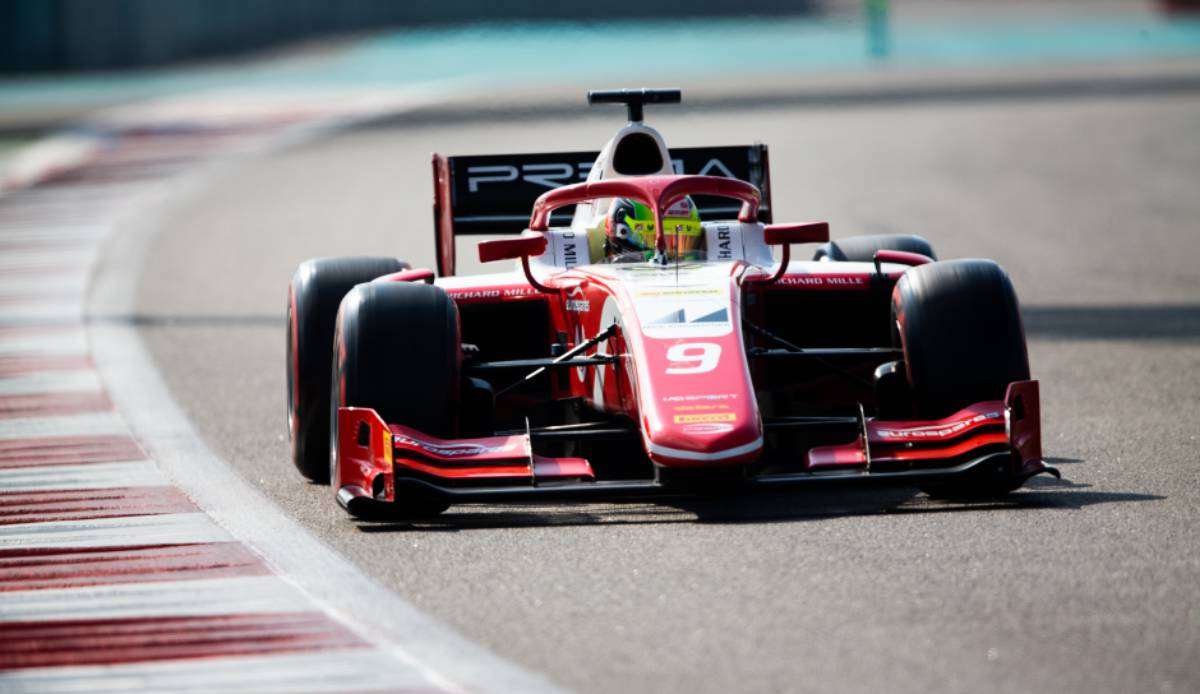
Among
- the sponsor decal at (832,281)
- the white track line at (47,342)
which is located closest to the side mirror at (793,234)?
the sponsor decal at (832,281)

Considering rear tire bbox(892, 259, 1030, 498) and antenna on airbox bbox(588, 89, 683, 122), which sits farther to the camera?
antenna on airbox bbox(588, 89, 683, 122)

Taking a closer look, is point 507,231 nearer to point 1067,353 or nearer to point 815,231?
point 815,231

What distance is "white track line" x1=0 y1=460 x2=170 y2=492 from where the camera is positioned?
8422 millimetres

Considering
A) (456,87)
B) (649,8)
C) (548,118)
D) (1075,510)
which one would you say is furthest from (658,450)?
(649,8)

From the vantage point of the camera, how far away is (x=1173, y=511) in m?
7.09

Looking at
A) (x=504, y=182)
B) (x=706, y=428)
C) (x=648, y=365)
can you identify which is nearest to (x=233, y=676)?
(x=706, y=428)

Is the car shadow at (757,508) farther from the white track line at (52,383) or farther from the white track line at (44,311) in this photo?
the white track line at (44,311)

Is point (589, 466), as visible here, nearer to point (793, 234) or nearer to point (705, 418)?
point (705, 418)

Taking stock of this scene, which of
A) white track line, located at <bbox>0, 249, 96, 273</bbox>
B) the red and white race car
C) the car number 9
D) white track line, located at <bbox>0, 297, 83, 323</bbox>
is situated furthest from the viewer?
white track line, located at <bbox>0, 249, 96, 273</bbox>

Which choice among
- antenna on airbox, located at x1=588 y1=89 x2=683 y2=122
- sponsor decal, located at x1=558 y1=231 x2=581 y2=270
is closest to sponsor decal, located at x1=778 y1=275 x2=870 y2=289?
sponsor decal, located at x1=558 y1=231 x2=581 y2=270

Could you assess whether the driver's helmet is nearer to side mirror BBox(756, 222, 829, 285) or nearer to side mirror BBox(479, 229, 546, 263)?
side mirror BBox(479, 229, 546, 263)

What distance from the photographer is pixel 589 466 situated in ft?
23.7

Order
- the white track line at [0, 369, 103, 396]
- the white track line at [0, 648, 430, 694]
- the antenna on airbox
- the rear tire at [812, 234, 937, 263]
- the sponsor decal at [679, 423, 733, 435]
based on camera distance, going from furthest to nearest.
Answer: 1. the white track line at [0, 369, 103, 396]
2. the rear tire at [812, 234, 937, 263]
3. the antenna on airbox
4. the sponsor decal at [679, 423, 733, 435]
5. the white track line at [0, 648, 430, 694]

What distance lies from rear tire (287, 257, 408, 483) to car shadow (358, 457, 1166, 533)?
3.07 ft
